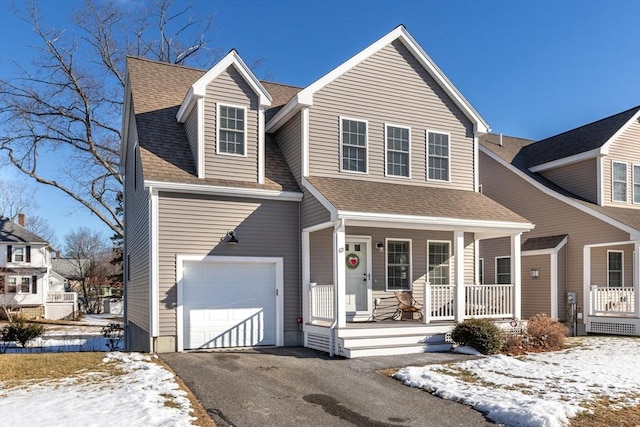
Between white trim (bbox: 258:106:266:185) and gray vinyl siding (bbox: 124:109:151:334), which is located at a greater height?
white trim (bbox: 258:106:266:185)

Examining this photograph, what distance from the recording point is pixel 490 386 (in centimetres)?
822

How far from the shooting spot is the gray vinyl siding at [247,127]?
487 inches

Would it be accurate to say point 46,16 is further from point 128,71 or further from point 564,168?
point 564,168

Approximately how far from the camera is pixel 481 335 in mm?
11258

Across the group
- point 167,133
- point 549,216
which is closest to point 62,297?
point 167,133

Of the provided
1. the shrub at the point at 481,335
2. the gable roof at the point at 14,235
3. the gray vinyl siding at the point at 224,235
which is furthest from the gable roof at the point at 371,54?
the gable roof at the point at 14,235

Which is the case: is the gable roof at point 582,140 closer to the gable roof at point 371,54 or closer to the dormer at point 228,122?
the gable roof at point 371,54

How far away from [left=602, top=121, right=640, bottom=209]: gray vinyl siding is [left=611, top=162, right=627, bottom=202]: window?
0.41 ft

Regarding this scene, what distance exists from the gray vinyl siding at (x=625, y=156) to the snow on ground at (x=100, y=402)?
1518 cm

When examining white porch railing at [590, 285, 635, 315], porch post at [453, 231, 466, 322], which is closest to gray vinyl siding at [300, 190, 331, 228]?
porch post at [453, 231, 466, 322]

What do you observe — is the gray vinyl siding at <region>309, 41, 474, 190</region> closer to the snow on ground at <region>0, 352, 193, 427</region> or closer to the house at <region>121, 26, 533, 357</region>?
the house at <region>121, 26, 533, 357</region>

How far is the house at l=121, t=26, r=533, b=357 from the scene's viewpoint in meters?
11.5

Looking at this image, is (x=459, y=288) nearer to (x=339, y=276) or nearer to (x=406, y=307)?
(x=406, y=307)

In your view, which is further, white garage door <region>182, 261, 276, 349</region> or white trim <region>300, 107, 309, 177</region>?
white trim <region>300, 107, 309, 177</region>
